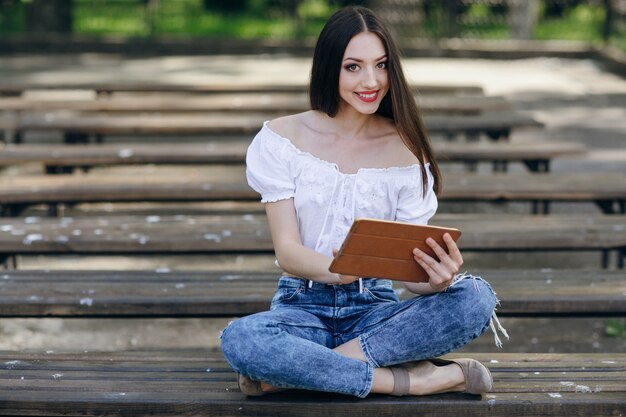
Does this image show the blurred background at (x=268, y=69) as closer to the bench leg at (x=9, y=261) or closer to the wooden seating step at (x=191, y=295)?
the bench leg at (x=9, y=261)

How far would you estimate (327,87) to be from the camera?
3221mm

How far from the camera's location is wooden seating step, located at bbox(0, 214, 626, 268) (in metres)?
4.52

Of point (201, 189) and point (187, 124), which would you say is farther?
point (187, 124)

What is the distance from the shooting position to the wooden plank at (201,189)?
545 cm

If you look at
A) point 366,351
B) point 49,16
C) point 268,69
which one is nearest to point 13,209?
point 366,351

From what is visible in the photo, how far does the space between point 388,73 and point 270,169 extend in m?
0.46

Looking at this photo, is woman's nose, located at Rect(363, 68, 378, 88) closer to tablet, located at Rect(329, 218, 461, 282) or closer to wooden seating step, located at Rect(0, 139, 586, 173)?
tablet, located at Rect(329, 218, 461, 282)

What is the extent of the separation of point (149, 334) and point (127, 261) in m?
1.18

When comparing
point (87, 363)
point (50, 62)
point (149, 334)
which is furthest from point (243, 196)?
point (50, 62)

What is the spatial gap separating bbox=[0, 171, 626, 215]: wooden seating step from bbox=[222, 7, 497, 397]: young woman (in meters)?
2.29

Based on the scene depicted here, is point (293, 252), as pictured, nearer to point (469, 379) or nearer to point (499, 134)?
point (469, 379)

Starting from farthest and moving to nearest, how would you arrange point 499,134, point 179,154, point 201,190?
1. point 499,134
2. point 179,154
3. point 201,190

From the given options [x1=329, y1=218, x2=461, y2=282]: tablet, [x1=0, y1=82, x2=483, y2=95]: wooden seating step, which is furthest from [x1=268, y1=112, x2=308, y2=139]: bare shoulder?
[x1=0, y1=82, x2=483, y2=95]: wooden seating step

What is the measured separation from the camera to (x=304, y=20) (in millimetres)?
18625
